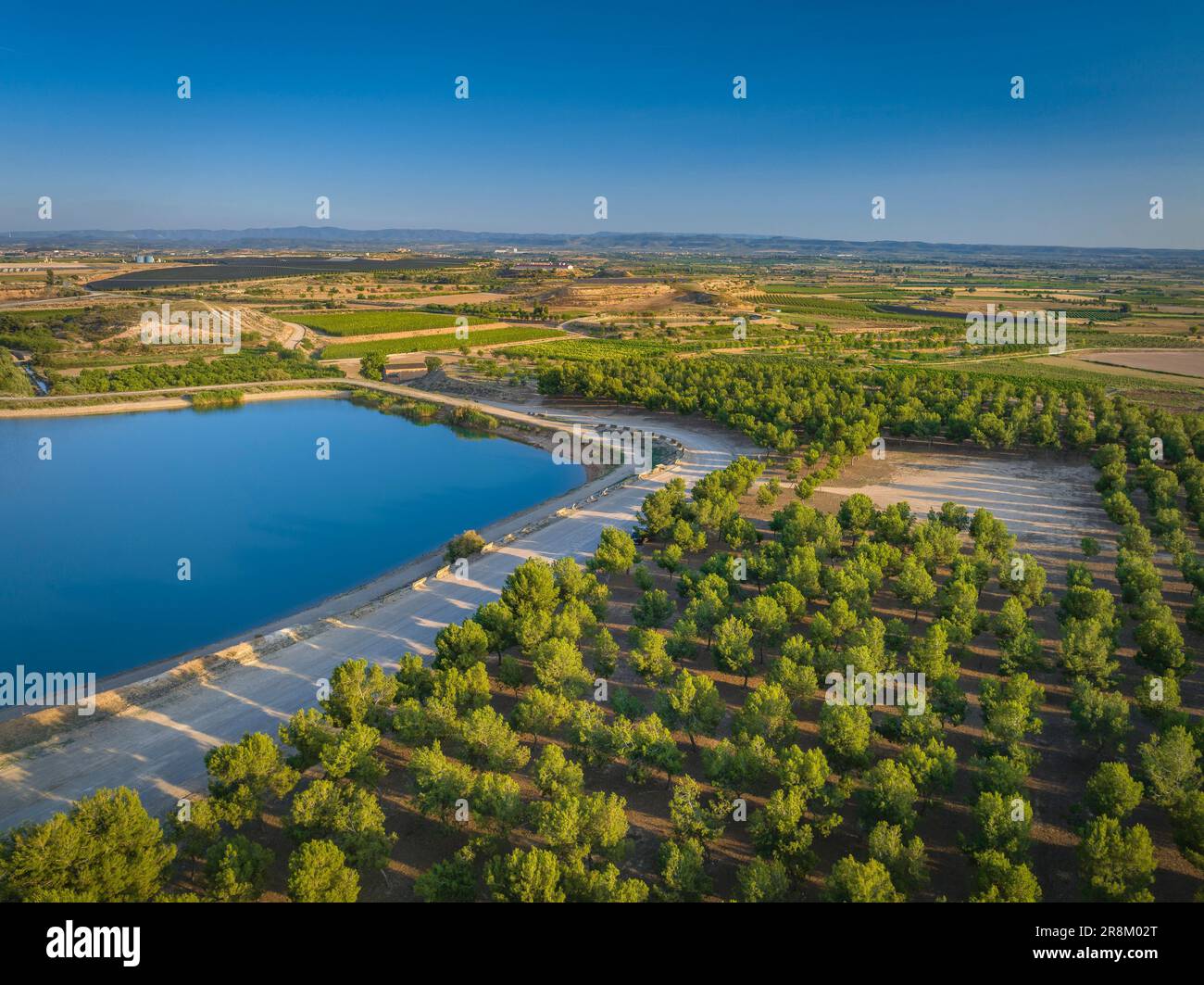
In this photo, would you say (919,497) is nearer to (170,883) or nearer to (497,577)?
(497,577)

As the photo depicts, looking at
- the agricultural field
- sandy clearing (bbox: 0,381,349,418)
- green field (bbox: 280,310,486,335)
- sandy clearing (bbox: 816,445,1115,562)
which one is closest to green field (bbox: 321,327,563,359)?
green field (bbox: 280,310,486,335)

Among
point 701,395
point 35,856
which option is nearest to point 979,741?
point 35,856

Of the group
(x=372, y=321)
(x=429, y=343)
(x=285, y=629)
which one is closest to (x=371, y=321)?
(x=372, y=321)

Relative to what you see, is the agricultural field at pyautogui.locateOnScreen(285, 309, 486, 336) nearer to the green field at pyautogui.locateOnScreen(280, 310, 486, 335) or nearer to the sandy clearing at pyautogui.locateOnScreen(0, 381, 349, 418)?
the green field at pyautogui.locateOnScreen(280, 310, 486, 335)

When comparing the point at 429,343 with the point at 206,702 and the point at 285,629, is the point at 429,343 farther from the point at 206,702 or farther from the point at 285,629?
the point at 206,702

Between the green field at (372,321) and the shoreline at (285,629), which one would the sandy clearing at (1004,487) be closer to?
the shoreline at (285,629)

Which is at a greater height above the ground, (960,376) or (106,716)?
(960,376)

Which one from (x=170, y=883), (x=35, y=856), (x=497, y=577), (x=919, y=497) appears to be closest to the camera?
(x=35, y=856)
